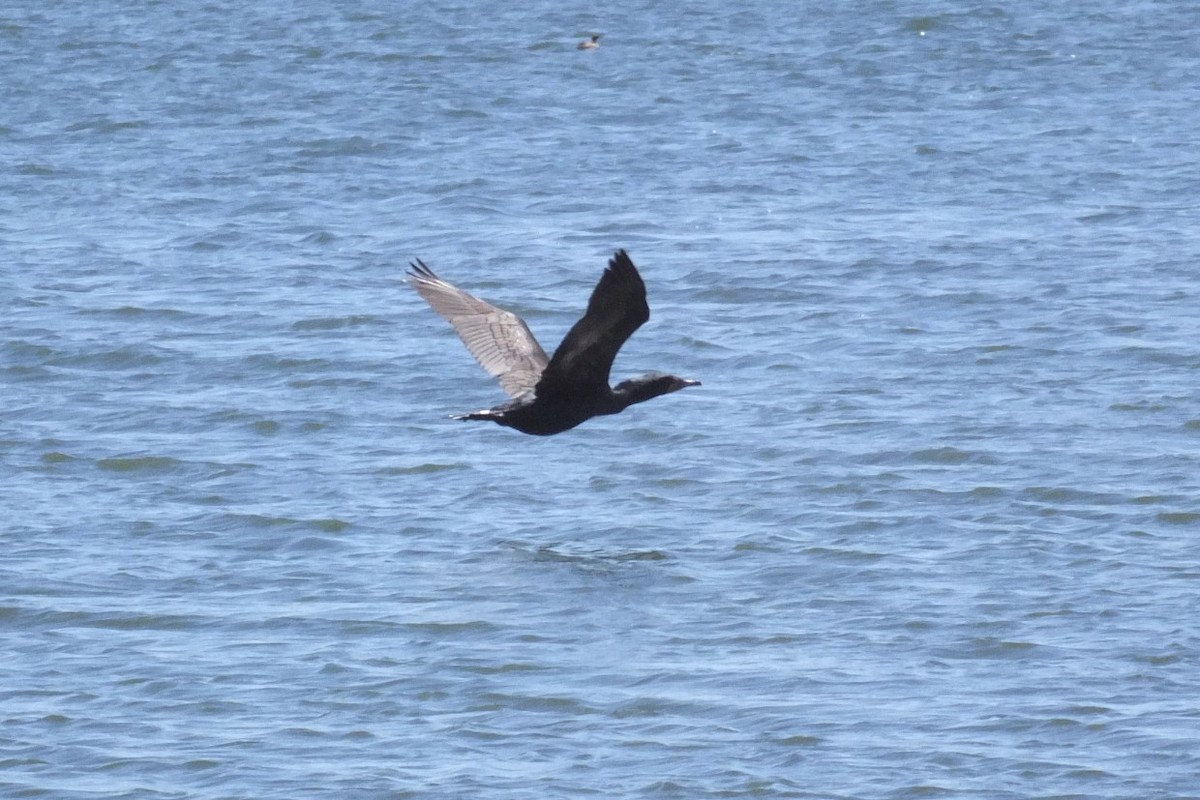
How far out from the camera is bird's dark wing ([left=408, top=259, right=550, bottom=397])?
383 inches

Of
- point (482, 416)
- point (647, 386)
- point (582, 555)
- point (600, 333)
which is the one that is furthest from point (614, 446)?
point (600, 333)

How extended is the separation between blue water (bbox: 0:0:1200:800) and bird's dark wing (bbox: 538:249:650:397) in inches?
27.9

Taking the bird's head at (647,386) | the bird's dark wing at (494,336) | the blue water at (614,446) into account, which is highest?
the bird's dark wing at (494,336)

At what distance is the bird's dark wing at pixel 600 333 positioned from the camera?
A: 27.3 feet

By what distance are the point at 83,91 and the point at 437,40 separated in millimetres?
4680

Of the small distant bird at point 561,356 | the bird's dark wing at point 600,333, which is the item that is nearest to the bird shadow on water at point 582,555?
the small distant bird at point 561,356

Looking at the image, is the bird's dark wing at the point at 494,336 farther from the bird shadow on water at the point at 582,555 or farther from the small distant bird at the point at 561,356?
the bird shadow on water at the point at 582,555

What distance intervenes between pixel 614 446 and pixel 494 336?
1429 mm

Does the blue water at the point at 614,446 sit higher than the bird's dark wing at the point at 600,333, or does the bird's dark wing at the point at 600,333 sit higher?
the bird's dark wing at the point at 600,333

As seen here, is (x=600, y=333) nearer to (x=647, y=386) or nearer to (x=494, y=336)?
(x=647, y=386)

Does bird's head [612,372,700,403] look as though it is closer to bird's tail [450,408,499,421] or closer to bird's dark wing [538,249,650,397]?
bird's dark wing [538,249,650,397]

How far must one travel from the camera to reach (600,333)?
8.86 metres

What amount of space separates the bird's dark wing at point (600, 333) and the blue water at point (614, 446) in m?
0.71

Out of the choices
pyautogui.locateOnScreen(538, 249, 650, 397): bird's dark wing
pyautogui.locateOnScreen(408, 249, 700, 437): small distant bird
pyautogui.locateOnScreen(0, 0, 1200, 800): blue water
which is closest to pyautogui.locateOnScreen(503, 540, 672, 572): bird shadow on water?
pyautogui.locateOnScreen(0, 0, 1200, 800): blue water
